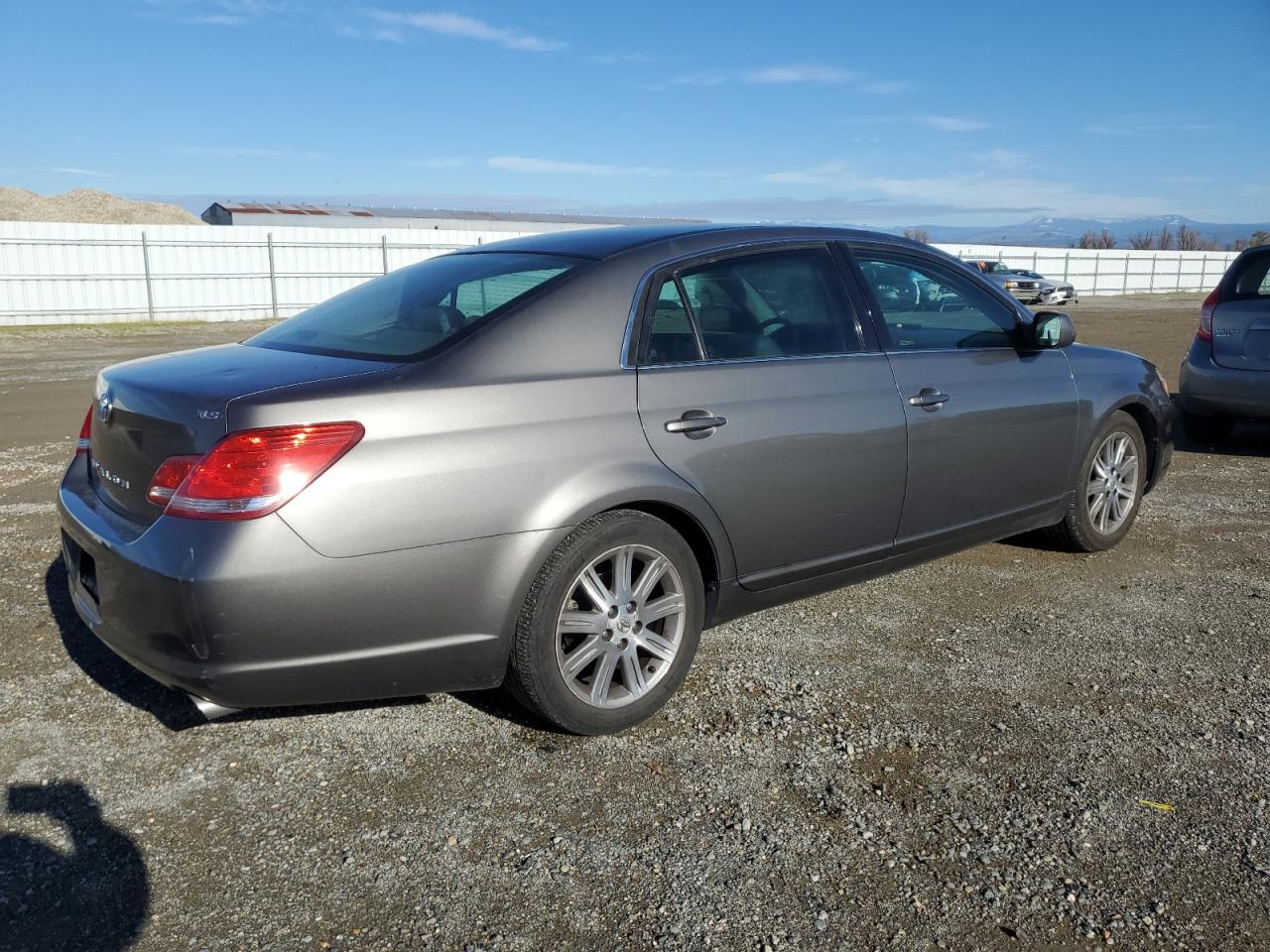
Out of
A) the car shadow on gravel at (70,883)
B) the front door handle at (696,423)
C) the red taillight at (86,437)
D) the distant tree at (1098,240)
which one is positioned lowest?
the car shadow on gravel at (70,883)

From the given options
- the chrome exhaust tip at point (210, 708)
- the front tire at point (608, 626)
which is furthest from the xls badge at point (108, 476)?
the front tire at point (608, 626)

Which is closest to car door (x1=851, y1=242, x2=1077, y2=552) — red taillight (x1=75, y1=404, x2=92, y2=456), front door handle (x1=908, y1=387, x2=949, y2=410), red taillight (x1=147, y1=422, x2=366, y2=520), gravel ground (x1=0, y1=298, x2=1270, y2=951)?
front door handle (x1=908, y1=387, x2=949, y2=410)

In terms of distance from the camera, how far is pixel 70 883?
2615 mm

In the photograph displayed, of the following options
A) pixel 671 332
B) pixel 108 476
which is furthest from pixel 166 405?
pixel 671 332

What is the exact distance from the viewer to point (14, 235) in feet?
77.3

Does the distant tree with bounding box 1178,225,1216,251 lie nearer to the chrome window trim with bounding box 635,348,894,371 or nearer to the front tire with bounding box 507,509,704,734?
the chrome window trim with bounding box 635,348,894,371

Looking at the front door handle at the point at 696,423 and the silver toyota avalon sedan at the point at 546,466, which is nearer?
the silver toyota avalon sedan at the point at 546,466

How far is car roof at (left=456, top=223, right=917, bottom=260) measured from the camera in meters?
3.74

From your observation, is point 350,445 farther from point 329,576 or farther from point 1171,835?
point 1171,835

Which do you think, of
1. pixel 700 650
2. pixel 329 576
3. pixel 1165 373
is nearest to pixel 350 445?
pixel 329 576

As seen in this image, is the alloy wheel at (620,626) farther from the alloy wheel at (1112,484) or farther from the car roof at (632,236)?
the alloy wheel at (1112,484)

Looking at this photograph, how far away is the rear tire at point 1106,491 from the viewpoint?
513cm

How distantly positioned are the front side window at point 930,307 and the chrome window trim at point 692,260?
243mm

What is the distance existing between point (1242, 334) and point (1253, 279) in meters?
0.43
